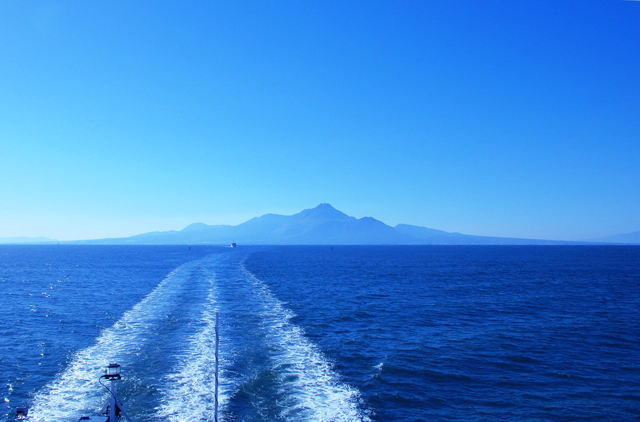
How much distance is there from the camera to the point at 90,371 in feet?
68.5

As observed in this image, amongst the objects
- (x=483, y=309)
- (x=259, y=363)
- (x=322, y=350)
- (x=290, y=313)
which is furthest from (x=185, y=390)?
(x=483, y=309)

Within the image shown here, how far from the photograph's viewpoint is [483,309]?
40.9 m

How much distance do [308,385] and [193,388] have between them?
17.4 ft

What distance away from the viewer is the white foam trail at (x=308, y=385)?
53.5 ft

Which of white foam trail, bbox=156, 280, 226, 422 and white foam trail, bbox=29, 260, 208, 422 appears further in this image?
white foam trail, bbox=29, 260, 208, 422

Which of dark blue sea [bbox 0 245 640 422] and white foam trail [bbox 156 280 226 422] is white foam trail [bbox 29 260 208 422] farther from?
white foam trail [bbox 156 280 226 422]

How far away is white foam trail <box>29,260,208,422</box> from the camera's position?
16.3 m

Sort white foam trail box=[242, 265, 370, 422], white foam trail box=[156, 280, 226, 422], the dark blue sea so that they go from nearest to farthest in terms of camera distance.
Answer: white foam trail box=[156, 280, 226, 422], white foam trail box=[242, 265, 370, 422], the dark blue sea

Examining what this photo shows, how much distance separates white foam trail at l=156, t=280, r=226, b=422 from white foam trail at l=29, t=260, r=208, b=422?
2907 mm

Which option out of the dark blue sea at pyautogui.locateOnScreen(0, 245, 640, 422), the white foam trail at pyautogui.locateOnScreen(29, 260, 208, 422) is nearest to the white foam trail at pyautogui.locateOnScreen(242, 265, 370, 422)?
the dark blue sea at pyautogui.locateOnScreen(0, 245, 640, 422)

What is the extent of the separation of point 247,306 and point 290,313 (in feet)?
17.0

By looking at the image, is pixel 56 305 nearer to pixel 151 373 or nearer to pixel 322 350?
pixel 151 373

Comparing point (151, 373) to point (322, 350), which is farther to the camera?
point (322, 350)

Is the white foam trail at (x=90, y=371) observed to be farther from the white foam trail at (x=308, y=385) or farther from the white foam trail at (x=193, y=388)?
the white foam trail at (x=308, y=385)
